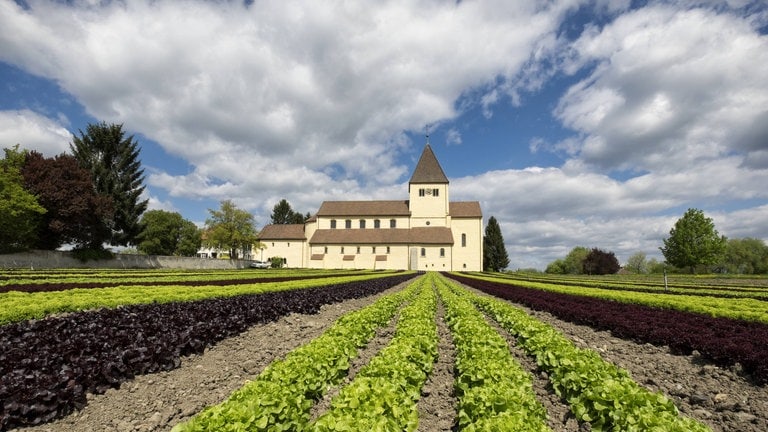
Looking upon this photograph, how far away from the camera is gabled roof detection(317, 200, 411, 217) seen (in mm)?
68812

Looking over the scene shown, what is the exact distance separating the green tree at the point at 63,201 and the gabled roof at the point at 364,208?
1283 inches

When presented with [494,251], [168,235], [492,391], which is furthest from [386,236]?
[492,391]

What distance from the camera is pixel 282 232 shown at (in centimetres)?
6812

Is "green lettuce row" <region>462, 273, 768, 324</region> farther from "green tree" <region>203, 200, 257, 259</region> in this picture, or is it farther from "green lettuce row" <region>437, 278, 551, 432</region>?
"green tree" <region>203, 200, 257, 259</region>

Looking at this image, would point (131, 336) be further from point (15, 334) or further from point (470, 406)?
point (470, 406)

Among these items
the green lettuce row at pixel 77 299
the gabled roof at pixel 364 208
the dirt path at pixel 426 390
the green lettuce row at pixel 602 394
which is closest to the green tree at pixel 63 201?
the gabled roof at pixel 364 208

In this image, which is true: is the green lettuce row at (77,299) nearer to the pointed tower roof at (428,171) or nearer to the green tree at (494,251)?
the pointed tower roof at (428,171)

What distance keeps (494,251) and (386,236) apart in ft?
85.4

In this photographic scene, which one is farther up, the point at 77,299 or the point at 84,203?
the point at 84,203

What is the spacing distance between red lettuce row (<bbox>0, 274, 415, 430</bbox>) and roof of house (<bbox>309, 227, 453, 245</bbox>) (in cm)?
5114

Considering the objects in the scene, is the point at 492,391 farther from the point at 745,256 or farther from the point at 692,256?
the point at 745,256

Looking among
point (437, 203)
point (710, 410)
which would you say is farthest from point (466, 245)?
point (710, 410)

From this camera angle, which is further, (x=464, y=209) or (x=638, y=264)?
(x=638, y=264)

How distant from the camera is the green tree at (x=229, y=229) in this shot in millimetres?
62250
